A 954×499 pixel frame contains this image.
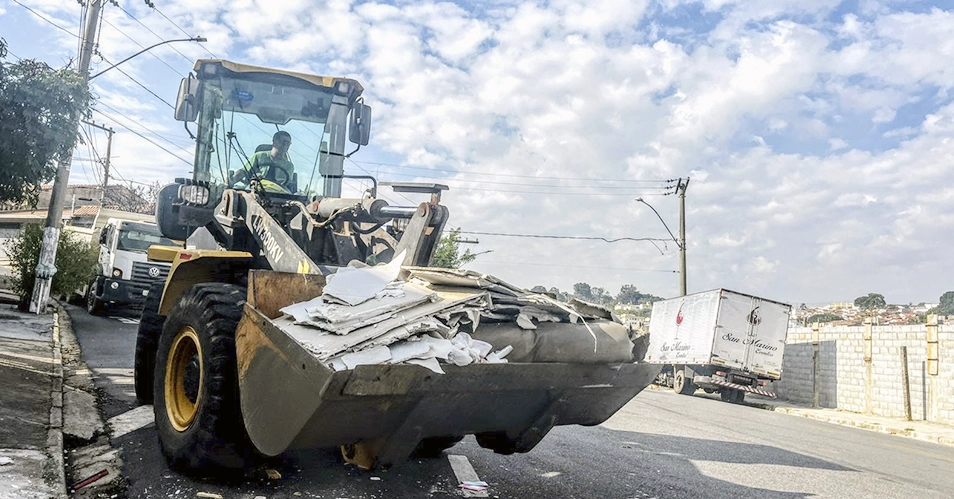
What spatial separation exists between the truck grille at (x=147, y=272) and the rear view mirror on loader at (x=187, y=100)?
10893 mm

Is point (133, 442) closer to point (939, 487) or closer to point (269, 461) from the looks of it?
point (269, 461)

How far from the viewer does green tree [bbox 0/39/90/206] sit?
10.3 m

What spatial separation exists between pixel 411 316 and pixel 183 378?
2.03 m

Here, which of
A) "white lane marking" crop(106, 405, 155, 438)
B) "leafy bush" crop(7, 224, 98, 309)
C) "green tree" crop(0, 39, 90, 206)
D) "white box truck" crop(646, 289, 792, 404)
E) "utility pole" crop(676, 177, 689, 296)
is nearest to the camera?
"white lane marking" crop(106, 405, 155, 438)

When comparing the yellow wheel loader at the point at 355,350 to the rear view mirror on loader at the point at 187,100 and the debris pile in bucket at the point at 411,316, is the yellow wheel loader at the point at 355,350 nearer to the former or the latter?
the debris pile in bucket at the point at 411,316

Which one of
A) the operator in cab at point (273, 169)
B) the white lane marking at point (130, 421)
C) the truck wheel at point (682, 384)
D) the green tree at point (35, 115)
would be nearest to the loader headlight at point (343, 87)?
the operator in cab at point (273, 169)

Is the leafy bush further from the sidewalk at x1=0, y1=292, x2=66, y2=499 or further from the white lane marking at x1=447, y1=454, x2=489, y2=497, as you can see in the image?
the white lane marking at x1=447, y1=454, x2=489, y2=497

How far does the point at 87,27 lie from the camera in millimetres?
16031

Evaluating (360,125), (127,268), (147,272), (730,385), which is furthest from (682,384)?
(360,125)

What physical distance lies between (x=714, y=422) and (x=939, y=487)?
4017 mm

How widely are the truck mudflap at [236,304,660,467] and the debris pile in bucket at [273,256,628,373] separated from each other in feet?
0.25

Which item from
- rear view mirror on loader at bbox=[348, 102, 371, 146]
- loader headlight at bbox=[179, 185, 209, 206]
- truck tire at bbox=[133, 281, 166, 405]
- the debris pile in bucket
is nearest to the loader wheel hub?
the debris pile in bucket

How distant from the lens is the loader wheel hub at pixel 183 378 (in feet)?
13.6

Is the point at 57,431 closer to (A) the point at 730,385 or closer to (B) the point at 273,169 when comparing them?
(B) the point at 273,169
